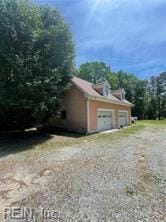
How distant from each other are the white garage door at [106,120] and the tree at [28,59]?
19.3 ft

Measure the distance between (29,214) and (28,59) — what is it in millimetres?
8770

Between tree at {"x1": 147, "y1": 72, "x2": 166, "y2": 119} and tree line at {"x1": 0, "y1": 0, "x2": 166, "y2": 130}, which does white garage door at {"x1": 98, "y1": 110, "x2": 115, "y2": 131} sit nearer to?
tree line at {"x1": 0, "y1": 0, "x2": 166, "y2": 130}

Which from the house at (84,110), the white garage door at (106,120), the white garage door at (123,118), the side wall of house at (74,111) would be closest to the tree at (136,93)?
the white garage door at (123,118)

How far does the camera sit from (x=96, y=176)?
549cm

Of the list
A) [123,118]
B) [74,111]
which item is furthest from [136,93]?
[74,111]

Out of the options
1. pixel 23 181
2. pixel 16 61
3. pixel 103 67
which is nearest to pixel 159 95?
pixel 103 67

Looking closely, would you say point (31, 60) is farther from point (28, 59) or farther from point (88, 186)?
point (88, 186)

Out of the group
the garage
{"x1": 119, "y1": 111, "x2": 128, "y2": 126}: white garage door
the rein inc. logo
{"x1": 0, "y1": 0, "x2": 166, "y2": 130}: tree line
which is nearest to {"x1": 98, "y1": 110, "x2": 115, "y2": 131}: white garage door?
the garage

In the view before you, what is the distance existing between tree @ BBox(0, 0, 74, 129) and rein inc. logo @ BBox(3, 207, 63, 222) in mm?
7400

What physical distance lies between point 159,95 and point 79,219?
57718 mm

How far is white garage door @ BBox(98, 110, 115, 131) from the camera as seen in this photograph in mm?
17603

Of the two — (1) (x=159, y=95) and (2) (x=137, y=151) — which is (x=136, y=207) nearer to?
(2) (x=137, y=151)

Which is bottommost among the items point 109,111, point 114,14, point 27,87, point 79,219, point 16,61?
point 79,219

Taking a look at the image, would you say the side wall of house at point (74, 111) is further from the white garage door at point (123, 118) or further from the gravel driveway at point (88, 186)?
the white garage door at point (123, 118)
